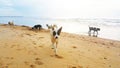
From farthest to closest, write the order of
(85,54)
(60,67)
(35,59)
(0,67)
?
(85,54), (35,59), (60,67), (0,67)

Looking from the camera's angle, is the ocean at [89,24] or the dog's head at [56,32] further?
the ocean at [89,24]

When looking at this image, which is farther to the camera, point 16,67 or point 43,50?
point 43,50

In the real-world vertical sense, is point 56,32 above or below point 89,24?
above

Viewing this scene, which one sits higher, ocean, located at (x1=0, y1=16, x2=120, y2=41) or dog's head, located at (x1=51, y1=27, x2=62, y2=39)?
dog's head, located at (x1=51, y1=27, x2=62, y2=39)

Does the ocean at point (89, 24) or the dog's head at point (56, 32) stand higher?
the dog's head at point (56, 32)

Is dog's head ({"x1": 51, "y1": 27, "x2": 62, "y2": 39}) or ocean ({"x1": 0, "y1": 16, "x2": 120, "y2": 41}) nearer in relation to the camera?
dog's head ({"x1": 51, "y1": 27, "x2": 62, "y2": 39})

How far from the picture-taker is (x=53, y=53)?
8.26 meters

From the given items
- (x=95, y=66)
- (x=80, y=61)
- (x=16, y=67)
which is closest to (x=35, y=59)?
(x=16, y=67)

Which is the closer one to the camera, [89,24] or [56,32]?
[56,32]

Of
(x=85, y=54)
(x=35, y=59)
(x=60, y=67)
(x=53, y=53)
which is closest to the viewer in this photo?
(x=60, y=67)

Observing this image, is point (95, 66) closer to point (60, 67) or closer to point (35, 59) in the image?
point (60, 67)

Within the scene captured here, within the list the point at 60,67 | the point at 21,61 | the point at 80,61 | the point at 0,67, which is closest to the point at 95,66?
the point at 80,61

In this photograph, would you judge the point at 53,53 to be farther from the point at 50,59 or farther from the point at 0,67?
the point at 0,67

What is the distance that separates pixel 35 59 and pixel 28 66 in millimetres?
747
